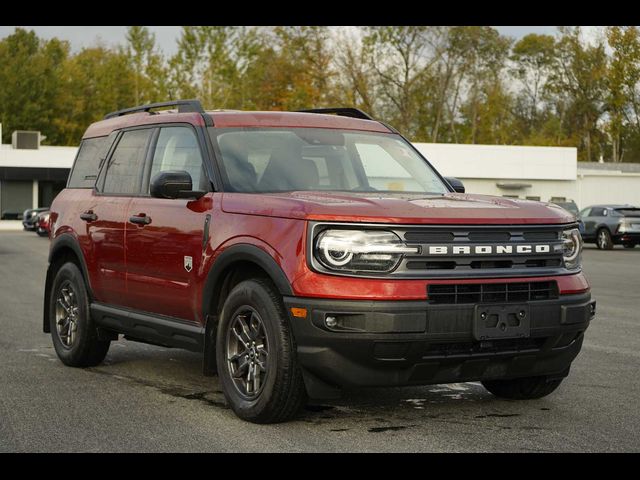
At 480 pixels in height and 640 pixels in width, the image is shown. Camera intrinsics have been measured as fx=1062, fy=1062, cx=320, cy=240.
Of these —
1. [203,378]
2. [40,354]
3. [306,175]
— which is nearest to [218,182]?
[306,175]

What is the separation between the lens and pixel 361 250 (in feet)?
18.9

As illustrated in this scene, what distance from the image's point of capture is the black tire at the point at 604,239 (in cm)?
3436

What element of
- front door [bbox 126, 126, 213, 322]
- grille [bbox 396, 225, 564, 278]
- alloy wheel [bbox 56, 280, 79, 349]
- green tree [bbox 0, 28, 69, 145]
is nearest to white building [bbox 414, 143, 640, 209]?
green tree [bbox 0, 28, 69, 145]

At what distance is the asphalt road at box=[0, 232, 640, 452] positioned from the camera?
5707 millimetres

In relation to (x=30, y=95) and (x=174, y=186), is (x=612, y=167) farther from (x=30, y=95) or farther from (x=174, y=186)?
(x=174, y=186)

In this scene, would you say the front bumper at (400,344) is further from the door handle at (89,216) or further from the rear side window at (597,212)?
the rear side window at (597,212)

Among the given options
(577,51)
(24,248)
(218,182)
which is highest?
(577,51)

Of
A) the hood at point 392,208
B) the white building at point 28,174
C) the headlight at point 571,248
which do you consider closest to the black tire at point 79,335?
the hood at point 392,208

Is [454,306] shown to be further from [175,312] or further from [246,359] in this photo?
[175,312]

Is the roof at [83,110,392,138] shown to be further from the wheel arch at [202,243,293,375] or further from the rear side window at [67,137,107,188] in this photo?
the wheel arch at [202,243,293,375]

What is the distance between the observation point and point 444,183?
776 cm

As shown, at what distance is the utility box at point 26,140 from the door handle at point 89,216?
58474mm

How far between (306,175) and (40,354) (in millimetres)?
3508

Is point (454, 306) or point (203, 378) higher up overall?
point (454, 306)
